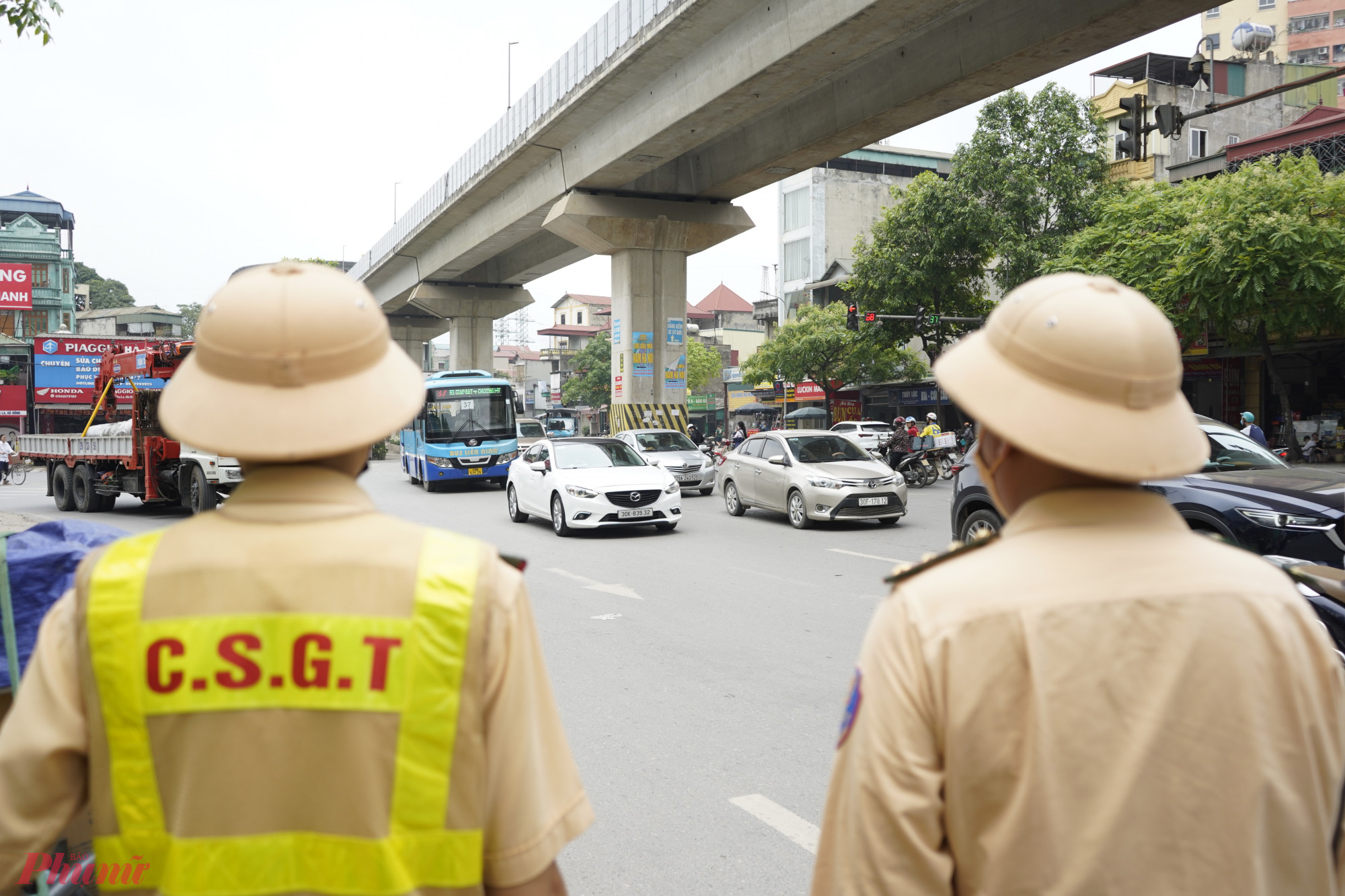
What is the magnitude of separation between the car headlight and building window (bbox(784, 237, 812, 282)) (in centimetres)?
5162

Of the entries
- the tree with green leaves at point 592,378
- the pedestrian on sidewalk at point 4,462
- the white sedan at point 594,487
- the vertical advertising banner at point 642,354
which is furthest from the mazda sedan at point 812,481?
the tree with green leaves at point 592,378

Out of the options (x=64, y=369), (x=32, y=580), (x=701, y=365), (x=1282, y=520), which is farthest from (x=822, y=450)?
(x=701, y=365)

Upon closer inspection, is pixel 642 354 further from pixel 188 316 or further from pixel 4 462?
pixel 188 316

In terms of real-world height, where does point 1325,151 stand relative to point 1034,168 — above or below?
below

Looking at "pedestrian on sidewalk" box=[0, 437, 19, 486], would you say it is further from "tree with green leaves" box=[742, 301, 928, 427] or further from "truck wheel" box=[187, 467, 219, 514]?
"tree with green leaves" box=[742, 301, 928, 427]

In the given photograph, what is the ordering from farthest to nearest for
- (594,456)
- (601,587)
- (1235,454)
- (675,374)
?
(675,374) → (594,456) → (601,587) → (1235,454)

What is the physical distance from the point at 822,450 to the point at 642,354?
11.6 m

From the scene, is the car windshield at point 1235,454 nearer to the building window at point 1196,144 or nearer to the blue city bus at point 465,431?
the blue city bus at point 465,431

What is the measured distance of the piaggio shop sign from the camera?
116 ft

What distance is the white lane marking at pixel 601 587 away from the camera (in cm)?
937

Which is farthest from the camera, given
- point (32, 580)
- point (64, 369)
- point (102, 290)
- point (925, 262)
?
point (102, 290)

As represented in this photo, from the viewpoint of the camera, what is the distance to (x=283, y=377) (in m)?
1.47

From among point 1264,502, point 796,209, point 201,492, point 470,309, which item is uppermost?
point 796,209

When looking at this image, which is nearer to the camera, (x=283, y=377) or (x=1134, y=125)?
(x=283, y=377)
